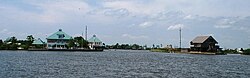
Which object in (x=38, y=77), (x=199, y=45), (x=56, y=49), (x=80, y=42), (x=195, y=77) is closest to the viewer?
(x=38, y=77)

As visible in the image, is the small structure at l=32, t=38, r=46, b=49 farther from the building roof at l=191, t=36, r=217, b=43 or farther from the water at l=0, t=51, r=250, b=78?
the water at l=0, t=51, r=250, b=78

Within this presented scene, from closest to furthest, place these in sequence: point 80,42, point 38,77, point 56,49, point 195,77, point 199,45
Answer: point 38,77, point 195,77, point 199,45, point 56,49, point 80,42

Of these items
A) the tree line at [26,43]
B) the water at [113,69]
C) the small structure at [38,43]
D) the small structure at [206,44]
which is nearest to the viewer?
the water at [113,69]

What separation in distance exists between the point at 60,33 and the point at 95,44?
20.7 m

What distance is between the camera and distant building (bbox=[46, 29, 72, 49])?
139250 mm

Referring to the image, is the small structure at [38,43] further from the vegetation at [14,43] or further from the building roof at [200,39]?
the building roof at [200,39]

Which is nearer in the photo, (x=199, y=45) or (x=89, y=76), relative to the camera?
(x=89, y=76)

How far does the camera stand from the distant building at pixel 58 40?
13925 cm

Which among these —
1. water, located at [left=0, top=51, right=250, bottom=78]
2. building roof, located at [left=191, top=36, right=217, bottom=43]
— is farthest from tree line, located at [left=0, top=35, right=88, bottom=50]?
water, located at [left=0, top=51, right=250, bottom=78]

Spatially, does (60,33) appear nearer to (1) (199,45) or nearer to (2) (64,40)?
(2) (64,40)

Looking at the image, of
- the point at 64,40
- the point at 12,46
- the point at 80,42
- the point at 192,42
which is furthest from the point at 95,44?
the point at 192,42

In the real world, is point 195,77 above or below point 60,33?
below

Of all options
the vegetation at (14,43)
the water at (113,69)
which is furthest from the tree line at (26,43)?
→ the water at (113,69)

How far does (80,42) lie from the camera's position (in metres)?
149
